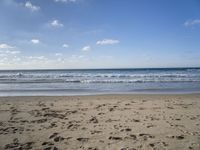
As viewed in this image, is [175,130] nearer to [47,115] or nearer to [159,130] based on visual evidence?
A: [159,130]

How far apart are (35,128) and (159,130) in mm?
3281

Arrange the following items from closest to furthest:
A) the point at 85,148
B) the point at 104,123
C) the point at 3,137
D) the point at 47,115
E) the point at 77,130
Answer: the point at 85,148 < the point at 3,137 < the point at 77,130 < the point at 104,123 < the point at 47,115

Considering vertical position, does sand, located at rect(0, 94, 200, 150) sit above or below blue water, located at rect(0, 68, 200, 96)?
above

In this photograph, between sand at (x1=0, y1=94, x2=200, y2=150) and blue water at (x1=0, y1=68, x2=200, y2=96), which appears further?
blue water at (x1=0, y1=68, x2=200, y2=96)

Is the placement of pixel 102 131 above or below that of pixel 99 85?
above

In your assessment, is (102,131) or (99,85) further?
(99,85)

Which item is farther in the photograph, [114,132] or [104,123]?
[104,123]

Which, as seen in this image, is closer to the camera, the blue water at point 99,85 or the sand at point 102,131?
the sand at point 102,131

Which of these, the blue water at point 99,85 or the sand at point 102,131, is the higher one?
the sand at point 102,131

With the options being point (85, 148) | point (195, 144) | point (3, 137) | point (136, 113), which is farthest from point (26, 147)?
point (136, 113)

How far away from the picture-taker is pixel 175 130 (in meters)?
4.71

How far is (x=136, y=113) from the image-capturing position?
21.5 ft

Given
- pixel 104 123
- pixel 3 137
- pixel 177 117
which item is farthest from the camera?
pixel 177 117

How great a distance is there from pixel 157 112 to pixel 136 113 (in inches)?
31.0
